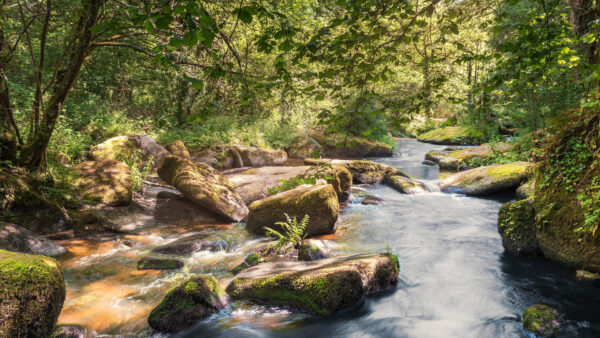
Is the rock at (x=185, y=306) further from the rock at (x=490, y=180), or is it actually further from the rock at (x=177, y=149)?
the rock at (x=490, y=180)

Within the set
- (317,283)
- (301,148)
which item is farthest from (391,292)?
(301,148)

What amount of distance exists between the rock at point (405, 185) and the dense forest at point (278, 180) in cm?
11

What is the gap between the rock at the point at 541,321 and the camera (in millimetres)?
3914

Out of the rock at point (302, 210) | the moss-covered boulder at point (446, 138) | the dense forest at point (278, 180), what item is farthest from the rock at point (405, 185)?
the moss-covered boulder at point (446, 138)

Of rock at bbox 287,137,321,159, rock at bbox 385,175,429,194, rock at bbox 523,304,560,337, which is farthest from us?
rock at bbox 287,137,321,159

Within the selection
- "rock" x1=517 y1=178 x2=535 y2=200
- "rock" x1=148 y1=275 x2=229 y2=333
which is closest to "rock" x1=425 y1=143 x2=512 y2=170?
"rock" x1=517 y1=178 x2=535 y2=200

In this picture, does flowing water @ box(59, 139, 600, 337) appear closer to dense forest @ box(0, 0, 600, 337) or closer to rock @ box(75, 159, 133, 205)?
dense forest @ box(0, 0, 600, 337)

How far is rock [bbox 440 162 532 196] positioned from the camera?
9.98m

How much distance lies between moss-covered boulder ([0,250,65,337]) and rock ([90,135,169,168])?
6.70 m

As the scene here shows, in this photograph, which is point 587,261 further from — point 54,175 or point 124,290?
point 54,175

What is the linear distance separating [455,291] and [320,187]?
3.33 metres

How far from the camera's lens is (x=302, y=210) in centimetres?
713

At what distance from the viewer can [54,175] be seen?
6691 millimetres

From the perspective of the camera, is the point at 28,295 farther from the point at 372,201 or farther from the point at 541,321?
the point at 372,201
